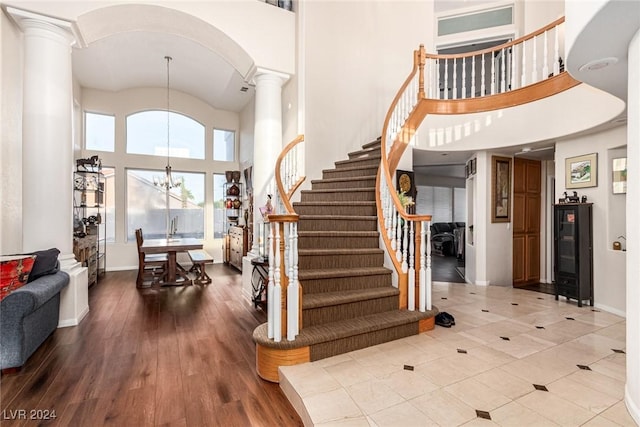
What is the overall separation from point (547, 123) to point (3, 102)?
6.71 metres

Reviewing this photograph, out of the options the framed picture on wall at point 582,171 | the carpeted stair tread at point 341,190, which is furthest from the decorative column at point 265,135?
the framed picture on wall at point 582,171

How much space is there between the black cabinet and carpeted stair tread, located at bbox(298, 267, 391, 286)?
3043mm

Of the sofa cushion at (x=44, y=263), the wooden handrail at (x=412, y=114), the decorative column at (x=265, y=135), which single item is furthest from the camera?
the decorative column at (x=265, y=135)

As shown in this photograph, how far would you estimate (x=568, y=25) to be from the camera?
1929mm

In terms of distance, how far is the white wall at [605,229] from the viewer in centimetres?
400

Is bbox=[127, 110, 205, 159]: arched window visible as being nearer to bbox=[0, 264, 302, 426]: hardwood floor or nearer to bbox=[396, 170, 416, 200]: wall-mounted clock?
bbox=[0, 264, 302, 426]: hardwood floor

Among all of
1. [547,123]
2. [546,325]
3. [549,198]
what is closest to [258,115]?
[547,123]

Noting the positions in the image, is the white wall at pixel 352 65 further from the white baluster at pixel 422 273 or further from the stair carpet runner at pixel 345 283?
the white baluster at pixel 422 273

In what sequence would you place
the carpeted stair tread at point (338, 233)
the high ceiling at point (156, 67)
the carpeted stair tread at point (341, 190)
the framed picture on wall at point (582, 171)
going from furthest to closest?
the high ceiling at point (156, 67), the framed picture on wall at point (582, 171), the carpeted stair tread at point (341, 190), the carpeted stair tread at point (338, 233)

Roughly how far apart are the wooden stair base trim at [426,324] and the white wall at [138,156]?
6242mm

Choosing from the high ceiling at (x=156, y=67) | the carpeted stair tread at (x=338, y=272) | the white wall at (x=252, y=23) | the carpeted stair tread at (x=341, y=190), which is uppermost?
the high ceiling at (x=156, y=67)

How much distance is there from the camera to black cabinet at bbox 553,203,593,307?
14.0 feet

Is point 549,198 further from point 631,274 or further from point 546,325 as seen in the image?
point 631,274

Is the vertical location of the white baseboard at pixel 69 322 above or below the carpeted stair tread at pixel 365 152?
below
